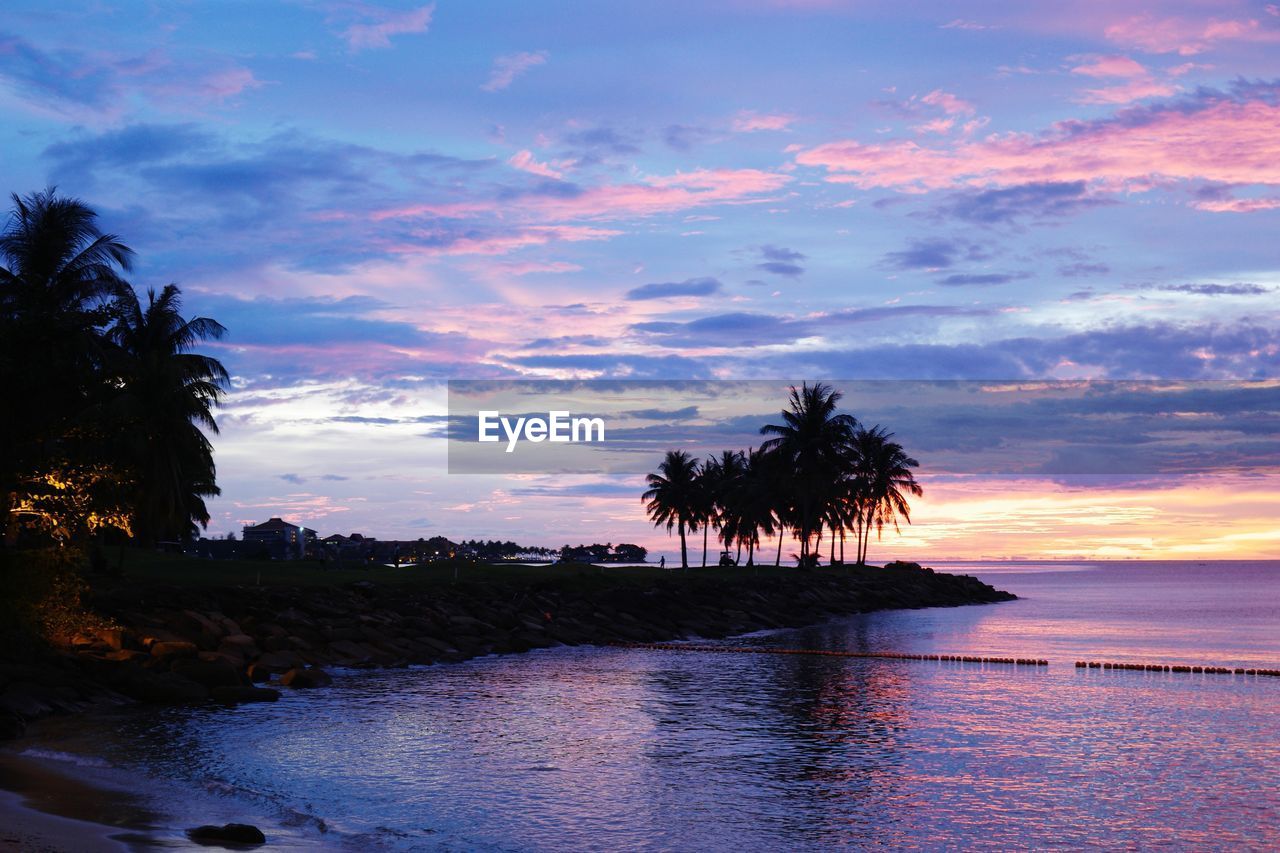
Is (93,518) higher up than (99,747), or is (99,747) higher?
(93,518)

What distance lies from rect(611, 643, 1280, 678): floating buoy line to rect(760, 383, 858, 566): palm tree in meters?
38.1

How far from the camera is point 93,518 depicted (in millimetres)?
24750

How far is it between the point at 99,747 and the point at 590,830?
9642 mm

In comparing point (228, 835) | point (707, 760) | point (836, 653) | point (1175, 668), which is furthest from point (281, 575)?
point (228, 835)

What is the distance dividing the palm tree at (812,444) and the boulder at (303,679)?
5784cm

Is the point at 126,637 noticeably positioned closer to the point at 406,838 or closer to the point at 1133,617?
the point at 406,838

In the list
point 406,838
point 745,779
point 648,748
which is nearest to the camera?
point 406,838

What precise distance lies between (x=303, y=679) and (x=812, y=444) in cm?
5862

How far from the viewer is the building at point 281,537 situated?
10438 centimetres

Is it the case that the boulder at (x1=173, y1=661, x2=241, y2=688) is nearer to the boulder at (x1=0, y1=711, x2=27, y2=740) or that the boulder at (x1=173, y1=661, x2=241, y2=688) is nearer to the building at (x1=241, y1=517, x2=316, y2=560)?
the boulder at (x1=0, y1=711, x2=27, y2=740)

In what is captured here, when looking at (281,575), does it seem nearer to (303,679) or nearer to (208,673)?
(303,679)

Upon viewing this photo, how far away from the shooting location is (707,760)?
2062 centimetres

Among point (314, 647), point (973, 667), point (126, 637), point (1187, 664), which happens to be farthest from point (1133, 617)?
point (126, 637)

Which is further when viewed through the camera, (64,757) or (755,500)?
(755,500)
